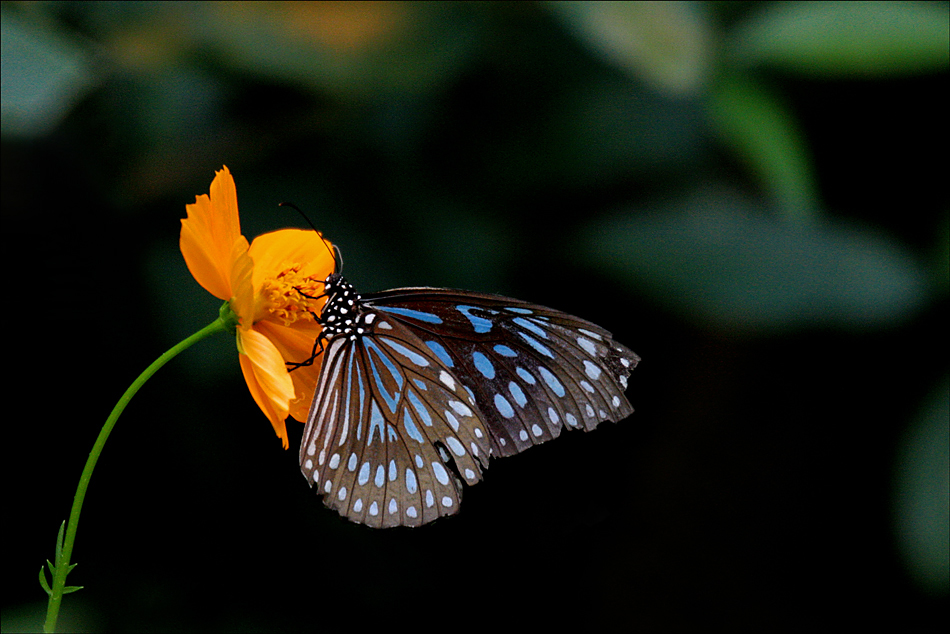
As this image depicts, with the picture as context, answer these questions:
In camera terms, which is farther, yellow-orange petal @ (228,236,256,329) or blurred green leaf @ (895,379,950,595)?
blurred green leaf @ (895,379,950,595)

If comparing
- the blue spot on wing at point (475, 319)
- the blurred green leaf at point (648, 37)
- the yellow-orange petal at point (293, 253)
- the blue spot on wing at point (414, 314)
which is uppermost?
the blurred green leaf at point (648, 37)

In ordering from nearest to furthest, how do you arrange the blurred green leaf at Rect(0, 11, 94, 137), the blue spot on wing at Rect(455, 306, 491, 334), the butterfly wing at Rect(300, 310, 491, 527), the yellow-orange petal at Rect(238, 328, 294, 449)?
1. the yellow-orange petal at Rect(238, 328, 294, 449)
2. the butterfly wing at Rect(300, 310, 491, 527)
3. the blue spot on wing at Rect(455, 306, 491, 334)
4. the blurred green leaf at Rect(0, 11, 94, 137)

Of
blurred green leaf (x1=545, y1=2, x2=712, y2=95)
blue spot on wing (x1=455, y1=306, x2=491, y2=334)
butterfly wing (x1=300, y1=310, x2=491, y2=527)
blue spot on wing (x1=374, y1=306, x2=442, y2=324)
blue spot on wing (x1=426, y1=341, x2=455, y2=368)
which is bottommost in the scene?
butterfly wing (x1=300, y1=310, x2=491, y2=527)

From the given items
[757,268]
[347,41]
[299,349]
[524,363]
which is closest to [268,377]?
[299,349]

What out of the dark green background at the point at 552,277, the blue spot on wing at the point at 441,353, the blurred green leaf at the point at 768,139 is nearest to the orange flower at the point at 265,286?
the blue spot on wing at the point at 441,353

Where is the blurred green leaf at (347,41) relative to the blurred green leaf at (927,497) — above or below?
above

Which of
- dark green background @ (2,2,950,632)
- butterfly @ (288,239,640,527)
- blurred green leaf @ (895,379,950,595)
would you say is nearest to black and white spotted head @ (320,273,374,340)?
butterfly @ (288,239,640,527)

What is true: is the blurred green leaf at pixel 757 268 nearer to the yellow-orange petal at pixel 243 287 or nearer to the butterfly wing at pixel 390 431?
the butterfly wing at pixel 390 431

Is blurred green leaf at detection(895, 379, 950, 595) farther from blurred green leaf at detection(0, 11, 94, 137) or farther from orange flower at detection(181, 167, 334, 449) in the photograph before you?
blurred green leaf at detection(0, 11, 94, 137)
